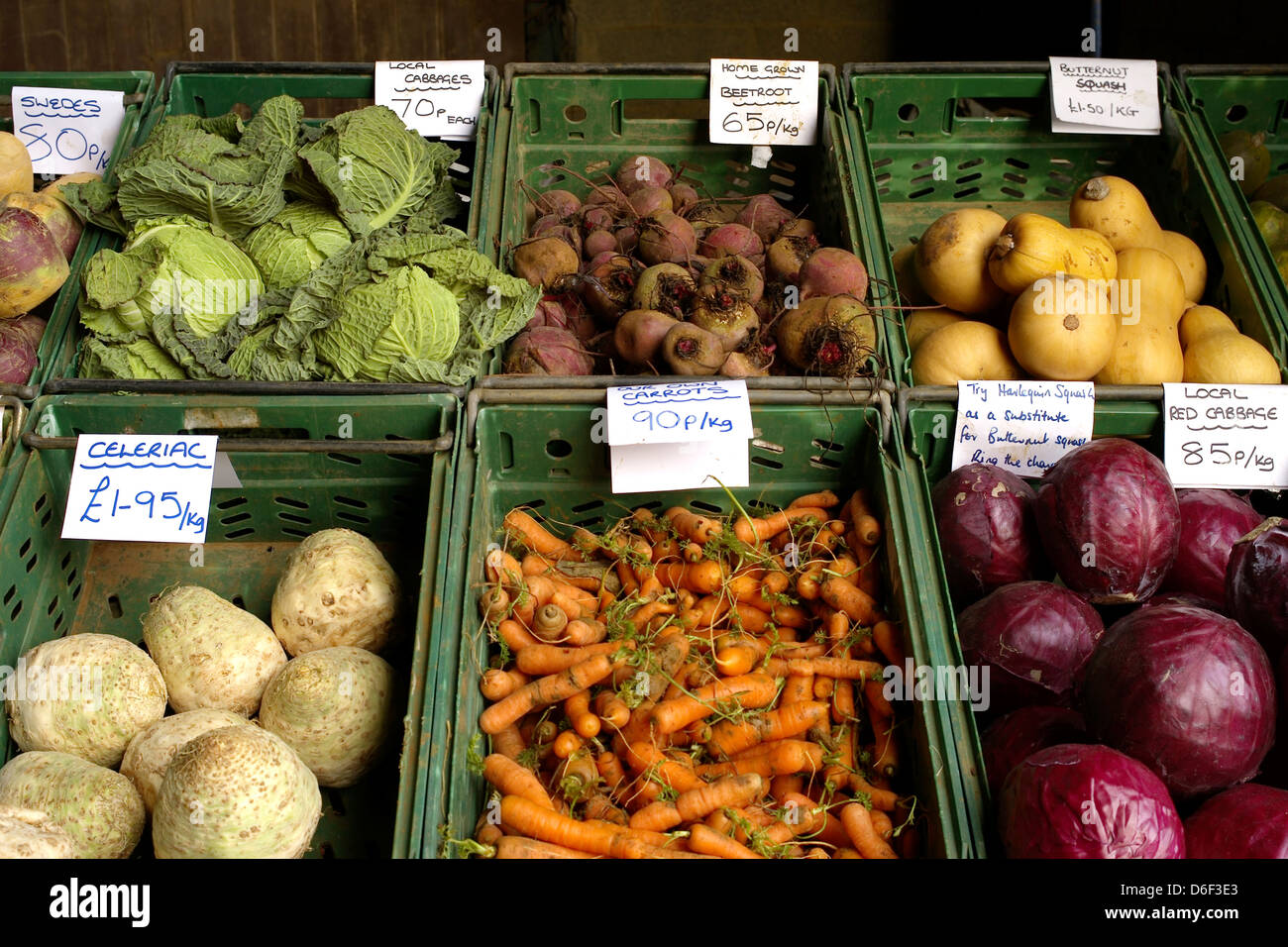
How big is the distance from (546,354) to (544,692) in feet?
2.68

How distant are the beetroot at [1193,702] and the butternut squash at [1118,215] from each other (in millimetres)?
1311

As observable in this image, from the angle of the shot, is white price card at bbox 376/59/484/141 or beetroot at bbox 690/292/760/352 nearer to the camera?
beetroot at bbox 690/292/760/352

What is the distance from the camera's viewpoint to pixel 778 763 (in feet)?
6.48

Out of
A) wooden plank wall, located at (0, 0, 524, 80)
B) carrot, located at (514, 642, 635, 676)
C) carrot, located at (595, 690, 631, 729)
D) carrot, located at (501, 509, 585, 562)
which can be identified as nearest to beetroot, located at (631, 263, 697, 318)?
carrot, located at (501, 509, 585, 562)

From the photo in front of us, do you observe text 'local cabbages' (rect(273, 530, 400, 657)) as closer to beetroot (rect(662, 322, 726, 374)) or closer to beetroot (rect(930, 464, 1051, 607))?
beetroot (rect(662, 322, 726, 374))

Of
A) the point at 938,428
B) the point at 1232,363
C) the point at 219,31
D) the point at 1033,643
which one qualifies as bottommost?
the point at 1033,643

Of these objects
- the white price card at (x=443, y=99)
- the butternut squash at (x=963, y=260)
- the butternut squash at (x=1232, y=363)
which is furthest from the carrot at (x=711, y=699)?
the white price card at (x=443, y=99)

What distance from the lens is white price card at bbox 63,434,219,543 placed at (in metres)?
2.05

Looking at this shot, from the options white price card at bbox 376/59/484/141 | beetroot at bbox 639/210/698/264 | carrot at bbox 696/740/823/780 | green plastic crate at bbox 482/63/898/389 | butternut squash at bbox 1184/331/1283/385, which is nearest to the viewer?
carrot at bbox 696/740/823/780

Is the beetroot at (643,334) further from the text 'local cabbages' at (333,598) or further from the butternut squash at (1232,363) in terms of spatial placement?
the butternut squash at (1232,363)

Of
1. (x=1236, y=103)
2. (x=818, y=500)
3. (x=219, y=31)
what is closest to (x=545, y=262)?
(x=818, y=500)

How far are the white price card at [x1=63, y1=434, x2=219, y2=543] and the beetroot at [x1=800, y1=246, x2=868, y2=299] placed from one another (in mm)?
1418

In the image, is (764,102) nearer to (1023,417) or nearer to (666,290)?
(666,290)

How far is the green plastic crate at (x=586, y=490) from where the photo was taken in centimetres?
182
